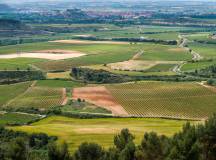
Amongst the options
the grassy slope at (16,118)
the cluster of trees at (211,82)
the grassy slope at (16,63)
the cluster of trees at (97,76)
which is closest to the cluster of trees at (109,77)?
the cluster of trees at (97,76)

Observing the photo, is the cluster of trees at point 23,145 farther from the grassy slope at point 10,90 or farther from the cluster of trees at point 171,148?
the grassy slope at point 10,90

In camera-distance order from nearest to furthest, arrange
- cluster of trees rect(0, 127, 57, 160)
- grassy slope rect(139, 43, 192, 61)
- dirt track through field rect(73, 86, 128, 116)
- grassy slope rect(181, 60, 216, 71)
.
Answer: cluster of trees rect(0, 127, 57, 160)
dirt track through field rect(73, 86, 128, 116)
grassy slope rect(181, 60, 216, 71)
grassy slope rect(139, 43, 192, 61)

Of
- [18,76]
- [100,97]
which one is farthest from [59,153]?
[18,76]

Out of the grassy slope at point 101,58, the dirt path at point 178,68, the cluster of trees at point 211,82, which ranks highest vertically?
the grassy slope at point 101,58

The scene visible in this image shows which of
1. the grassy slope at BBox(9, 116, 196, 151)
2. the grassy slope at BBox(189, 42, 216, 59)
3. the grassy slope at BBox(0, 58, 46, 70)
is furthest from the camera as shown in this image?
the grassy slope at BBox(189, 42, 216, 59)

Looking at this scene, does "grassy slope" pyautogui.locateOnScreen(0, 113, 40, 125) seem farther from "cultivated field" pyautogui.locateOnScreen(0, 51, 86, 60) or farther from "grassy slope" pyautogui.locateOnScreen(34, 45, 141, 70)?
"cultivated field" pyautogui.locateOnScreen(0, 51, 86, 60)

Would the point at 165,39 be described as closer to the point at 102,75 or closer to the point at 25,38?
the point at 25,38

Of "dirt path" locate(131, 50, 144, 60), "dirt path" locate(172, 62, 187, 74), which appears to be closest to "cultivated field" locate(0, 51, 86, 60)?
"dirt path" locate(131, 50, 144, 60)

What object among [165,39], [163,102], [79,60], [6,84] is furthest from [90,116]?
[165,39]
